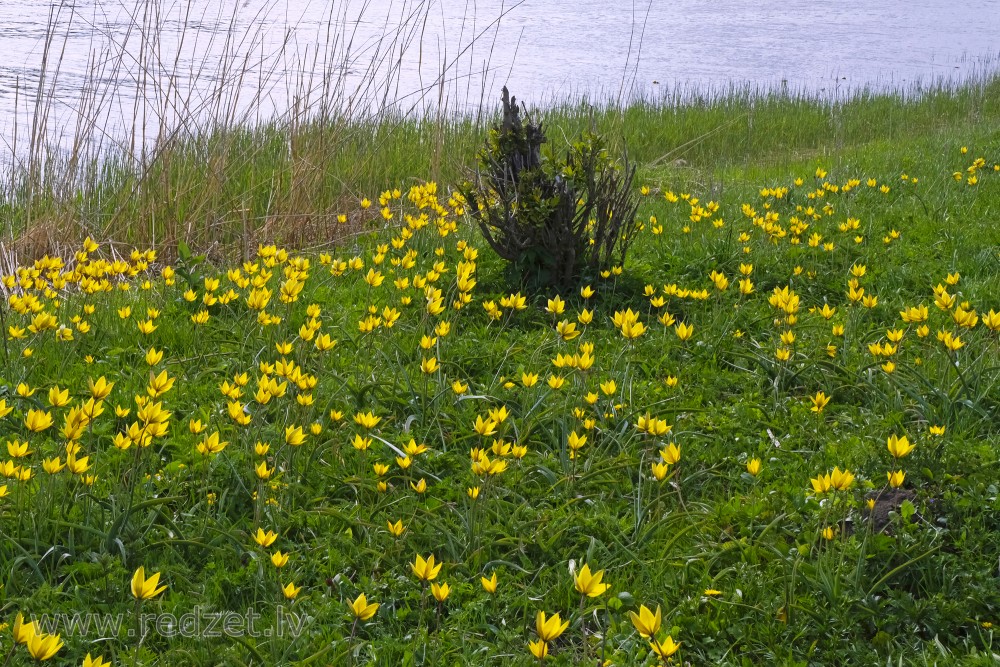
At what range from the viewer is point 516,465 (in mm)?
2672

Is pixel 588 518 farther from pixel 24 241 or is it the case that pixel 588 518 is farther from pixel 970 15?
pixel 970 15

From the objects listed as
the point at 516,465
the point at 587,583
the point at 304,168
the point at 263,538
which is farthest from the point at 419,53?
the point at 587,583

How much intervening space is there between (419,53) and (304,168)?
43.9 inches

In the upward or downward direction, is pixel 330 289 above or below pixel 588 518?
above

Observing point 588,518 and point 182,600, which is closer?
point 182,600

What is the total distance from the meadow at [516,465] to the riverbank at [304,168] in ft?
3.79

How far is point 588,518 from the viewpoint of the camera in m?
2.39

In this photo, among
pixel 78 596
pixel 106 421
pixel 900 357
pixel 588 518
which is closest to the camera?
pixel 78 596

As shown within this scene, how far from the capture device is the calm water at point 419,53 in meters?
5.72

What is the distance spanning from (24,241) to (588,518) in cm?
431

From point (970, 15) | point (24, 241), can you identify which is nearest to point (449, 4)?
point (970, 15)

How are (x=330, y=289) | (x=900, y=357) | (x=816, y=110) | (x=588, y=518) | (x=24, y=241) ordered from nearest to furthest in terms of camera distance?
(x=588, y=518) → (x=900, y=357) → (x=330, y=289) → (x=24, y=241) → (x=816, y=110)

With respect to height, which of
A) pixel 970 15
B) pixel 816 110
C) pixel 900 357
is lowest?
pixel 900 357

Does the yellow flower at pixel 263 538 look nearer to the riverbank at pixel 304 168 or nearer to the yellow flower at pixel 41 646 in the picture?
the yellow flower at pixel 41 646
